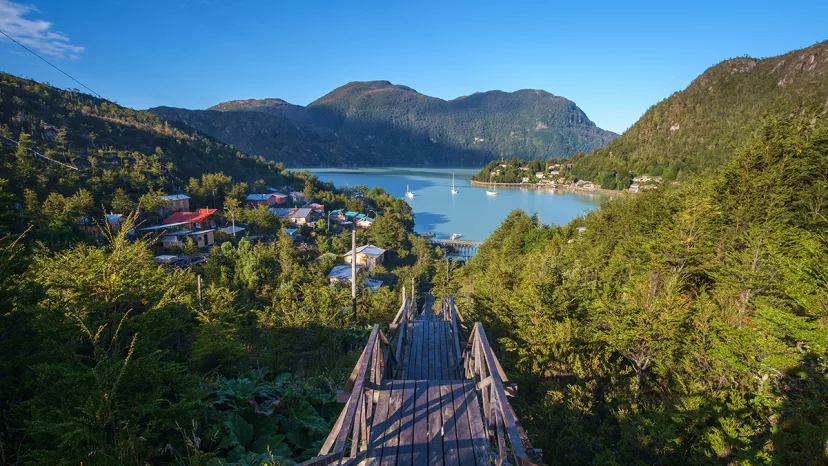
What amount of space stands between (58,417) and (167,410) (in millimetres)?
838

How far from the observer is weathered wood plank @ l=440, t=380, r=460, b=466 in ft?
9.15

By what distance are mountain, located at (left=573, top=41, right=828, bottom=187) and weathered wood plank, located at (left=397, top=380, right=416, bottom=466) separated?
85921 millimetres

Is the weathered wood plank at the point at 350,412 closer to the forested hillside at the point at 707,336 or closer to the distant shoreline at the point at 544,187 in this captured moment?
the forested hillside at the point at 707,336

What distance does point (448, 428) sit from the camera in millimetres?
3115

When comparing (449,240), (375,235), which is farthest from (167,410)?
(449,240)

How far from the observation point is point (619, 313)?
799 cm

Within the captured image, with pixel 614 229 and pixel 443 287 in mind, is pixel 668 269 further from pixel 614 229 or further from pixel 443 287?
pixel 443 287

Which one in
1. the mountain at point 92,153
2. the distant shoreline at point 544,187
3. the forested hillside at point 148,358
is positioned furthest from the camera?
the distant shoreline at point 544,187

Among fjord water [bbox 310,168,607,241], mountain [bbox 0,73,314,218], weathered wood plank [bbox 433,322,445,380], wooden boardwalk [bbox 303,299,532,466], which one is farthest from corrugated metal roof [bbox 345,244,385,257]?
wooden boardwalk [bbox 303,299,532,466]

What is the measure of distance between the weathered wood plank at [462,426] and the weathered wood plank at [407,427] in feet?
1.34

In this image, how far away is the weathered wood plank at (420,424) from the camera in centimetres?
282

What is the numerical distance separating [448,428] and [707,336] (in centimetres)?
689

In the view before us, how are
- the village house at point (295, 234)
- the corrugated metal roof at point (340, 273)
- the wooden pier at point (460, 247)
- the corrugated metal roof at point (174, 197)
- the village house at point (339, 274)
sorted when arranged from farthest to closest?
the wooden pier at point (460, 247)
the village house at point (295, 234)
the corrugated metal roof at point (174, 197)
the corrugated metal roof at point (340, 273)
the village house at point (339, 274)

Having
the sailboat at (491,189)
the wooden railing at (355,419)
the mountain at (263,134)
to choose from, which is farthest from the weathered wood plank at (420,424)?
the mountain at (263,134)
